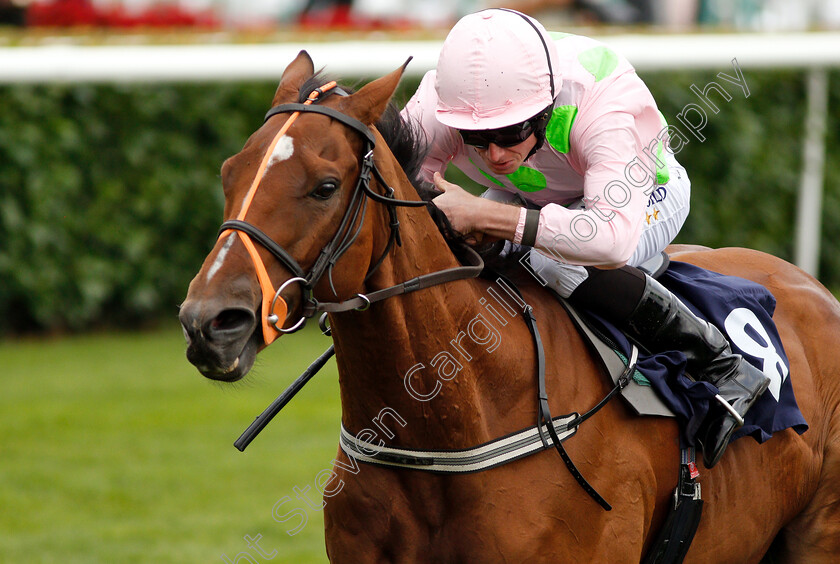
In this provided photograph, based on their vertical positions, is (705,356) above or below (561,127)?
below

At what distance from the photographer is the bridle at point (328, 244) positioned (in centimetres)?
219

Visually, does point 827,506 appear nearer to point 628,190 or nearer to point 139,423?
point 628,190

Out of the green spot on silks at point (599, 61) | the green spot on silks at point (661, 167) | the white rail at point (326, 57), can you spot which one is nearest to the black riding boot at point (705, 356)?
the green spot on silks at point (661, 167)

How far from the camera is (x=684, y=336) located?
3.03 meters

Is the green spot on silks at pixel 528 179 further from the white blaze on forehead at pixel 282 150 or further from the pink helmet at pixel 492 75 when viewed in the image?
the white blaze on forehead at pixel 282 150

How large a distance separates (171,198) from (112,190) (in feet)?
1.63

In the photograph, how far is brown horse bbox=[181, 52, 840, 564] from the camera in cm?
222

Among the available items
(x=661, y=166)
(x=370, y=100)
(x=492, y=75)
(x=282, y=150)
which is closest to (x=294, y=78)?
(x=370, y=100)

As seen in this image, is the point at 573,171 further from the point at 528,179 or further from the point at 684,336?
the point at 684,336

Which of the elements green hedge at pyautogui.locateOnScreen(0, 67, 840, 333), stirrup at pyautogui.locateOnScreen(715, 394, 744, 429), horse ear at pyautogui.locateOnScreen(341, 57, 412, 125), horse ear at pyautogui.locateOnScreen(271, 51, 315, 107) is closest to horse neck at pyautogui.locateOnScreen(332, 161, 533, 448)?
horse ear at pyautogui.locateOnScreen(341, 57, 412, 125)

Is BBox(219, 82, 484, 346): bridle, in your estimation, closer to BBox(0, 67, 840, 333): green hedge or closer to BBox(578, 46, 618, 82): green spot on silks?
BBox(578, 46, 618, 82): green spot on silks

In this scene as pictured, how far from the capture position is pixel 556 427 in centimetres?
269

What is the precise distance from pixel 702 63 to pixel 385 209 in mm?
7342

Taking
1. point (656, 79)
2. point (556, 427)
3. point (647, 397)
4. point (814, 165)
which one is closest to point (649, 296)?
point (647, 397)
